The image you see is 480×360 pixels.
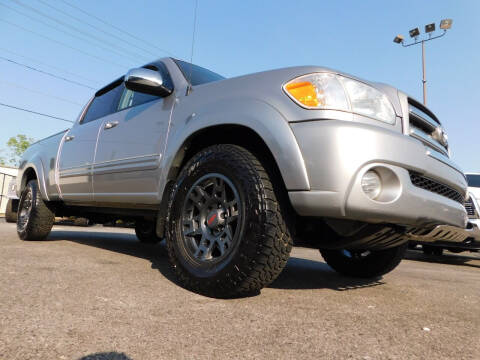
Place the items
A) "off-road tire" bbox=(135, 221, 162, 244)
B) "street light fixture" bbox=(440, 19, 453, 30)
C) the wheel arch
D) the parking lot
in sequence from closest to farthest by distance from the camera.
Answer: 1. the parking lot
2. the wheel arch
3. "off-road tire" bbox=(135, 221, 162, 244)
4. "street light fixture" bbox=(440, 19, 453, 30)

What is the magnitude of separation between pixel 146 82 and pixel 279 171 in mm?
1266

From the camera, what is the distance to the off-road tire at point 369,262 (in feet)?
9.18

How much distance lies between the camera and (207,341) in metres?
1.23

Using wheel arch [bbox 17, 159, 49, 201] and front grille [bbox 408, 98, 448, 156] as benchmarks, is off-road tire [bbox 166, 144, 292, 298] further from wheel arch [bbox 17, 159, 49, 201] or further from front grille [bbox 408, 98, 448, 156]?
wheel arch [bbox 17, 159, 49, 201]

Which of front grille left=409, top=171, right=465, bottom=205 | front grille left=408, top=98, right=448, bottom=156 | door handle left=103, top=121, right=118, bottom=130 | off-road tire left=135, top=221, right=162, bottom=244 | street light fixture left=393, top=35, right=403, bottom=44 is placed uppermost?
street light fixture left=393, top=35, right=403, bottom=44

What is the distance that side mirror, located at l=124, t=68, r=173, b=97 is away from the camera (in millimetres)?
2572

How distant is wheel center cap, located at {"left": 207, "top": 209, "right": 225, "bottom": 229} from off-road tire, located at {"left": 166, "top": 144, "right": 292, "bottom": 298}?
187 mm

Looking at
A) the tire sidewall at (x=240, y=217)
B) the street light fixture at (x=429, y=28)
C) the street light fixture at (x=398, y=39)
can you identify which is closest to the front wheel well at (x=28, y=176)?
the tire sidewall at (x=240, y=217)

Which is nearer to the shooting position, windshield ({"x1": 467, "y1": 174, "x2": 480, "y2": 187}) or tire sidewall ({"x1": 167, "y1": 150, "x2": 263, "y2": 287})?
tire sidewall ({"x1": 167, "y1": 150, "x2": 263, "y2": 287})

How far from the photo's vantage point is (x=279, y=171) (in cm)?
196

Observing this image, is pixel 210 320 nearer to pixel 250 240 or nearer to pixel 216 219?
pixel 250 240

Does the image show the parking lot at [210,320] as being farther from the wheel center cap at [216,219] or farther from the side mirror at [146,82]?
the side mirror at [146,82]

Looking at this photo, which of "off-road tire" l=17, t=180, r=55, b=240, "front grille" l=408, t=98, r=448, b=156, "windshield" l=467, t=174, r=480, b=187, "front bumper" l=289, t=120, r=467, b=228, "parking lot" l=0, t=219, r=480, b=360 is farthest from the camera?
"windshield" l=467, t=174, r=480, b=187

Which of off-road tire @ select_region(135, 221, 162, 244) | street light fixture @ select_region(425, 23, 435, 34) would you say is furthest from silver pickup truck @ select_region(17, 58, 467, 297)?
street light fixture @ select_region(425, 23, 435, 34)
